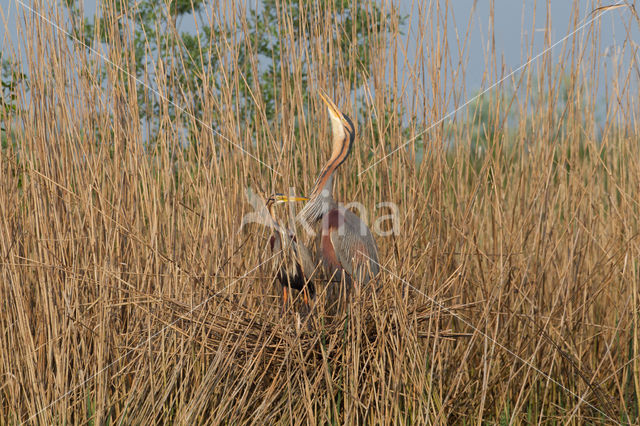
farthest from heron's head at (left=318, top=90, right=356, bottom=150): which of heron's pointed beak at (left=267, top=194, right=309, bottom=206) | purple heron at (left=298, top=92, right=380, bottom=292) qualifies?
heron's pointed beak at (left=267, top=194, right=309, bottom=206)

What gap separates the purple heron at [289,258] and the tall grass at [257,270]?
0.07m

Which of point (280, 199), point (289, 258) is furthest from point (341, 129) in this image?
point (289, 258)

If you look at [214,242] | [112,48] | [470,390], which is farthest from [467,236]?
[112,48]

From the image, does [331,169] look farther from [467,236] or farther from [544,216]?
[544,216]

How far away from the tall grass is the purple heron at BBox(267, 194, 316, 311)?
0.21ft

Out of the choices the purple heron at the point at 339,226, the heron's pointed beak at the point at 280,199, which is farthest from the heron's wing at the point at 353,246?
the heron's pointed beak at the point at 280,199

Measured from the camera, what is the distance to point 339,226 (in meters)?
1.63

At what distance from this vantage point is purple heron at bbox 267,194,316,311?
1.57 m

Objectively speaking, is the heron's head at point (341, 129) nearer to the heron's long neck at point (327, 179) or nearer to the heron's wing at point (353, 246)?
the heron's long neck at point (327, 179)

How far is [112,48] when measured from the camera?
5.89 feet

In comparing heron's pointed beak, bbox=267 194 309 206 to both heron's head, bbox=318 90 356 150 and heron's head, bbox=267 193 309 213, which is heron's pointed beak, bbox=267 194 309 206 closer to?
heron's head, bbox=267 193 309 213

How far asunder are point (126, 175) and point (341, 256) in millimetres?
672

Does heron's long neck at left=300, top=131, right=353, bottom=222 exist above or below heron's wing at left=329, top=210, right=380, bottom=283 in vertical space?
above

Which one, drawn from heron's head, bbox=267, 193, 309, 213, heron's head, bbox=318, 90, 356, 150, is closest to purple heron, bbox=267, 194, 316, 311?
heron's head, bbox=267, 193, 309, 213
